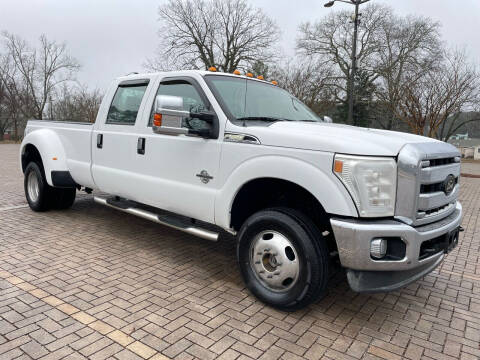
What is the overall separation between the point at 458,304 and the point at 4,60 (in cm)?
4905

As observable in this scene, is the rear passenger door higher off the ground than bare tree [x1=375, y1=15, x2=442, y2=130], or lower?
lower

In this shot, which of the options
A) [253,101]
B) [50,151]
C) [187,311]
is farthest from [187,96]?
[50,151]

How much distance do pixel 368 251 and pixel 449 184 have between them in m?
1.10

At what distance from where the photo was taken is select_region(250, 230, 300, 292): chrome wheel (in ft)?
10.5

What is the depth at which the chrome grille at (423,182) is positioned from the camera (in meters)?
2.77

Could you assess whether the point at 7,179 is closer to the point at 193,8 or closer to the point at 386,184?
the point at 386,184

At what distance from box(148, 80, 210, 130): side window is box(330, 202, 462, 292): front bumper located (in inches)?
66.0

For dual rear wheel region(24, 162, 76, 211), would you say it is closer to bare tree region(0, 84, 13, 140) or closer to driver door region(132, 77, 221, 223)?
driver door region(132, 77, 221, 223)

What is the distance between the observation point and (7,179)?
10.3 m

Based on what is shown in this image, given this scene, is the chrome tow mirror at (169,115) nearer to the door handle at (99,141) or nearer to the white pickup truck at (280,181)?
the white pickup truck at (280,181)

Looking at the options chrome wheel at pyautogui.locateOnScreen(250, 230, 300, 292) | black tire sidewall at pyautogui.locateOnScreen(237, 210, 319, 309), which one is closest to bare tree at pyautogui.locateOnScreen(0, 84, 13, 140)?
black tire sidewall at pyautogui.locateOnScreen(237, 210, 319, 309)

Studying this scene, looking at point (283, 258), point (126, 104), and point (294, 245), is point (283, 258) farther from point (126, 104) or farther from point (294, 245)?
point (126, 104)

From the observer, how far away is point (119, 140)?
185 inches

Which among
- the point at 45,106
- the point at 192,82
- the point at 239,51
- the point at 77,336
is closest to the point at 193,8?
the point at 239,51
